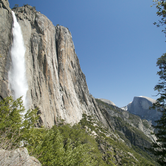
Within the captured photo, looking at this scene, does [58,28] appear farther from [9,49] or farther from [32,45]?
[9,49]

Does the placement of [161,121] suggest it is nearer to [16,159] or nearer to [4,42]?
[16,159]

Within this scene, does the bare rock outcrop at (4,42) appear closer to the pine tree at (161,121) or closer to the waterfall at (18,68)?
the waterfall at (18,68)

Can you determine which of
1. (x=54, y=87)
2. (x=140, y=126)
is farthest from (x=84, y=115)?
(x=140, y=126)

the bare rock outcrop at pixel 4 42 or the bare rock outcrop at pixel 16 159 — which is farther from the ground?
the bare rock outcrop at pixel 4 42

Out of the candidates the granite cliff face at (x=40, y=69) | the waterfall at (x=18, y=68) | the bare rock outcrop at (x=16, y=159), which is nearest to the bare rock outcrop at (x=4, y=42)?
A: the granite cliff face at (x=40, y=69)

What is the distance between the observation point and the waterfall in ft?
89.1

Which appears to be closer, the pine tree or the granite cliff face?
the pine tree

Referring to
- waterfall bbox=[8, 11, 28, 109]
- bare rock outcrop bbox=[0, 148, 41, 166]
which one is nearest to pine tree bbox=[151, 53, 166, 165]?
bare rock outcrop bbox=[0, 148, 41, 166]

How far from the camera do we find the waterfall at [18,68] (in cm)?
2716

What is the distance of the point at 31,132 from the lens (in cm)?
Answer: 1180

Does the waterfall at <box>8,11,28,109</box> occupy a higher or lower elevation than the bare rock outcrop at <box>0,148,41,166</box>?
higher

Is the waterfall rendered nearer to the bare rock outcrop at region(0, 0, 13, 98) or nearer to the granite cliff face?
the granite cliff face

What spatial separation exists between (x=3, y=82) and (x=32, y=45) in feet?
55.9

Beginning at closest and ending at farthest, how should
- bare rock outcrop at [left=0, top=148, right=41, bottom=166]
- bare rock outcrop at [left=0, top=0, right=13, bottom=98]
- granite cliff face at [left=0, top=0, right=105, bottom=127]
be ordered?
bare rock outcrop at [left=0, top=148, right=41, bottom=166] < bare rock outcrop at [left=0, top=0, right=13, bottom=98] < granite cliff face at [left=0, top=0, right=105, bottom=127]
